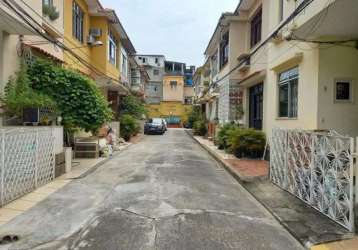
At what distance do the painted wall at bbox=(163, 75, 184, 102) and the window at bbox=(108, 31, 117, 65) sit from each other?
4357 centimetres

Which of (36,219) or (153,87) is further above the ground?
(153,87)

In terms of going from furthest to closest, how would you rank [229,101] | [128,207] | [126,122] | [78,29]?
[126,122] → [229,101] → [78,29] → [128,207]

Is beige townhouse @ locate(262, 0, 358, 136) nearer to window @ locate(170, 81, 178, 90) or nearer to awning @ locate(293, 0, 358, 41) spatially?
awning @ locate(293, 0, 358, 41)

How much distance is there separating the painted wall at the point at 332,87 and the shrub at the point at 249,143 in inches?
215

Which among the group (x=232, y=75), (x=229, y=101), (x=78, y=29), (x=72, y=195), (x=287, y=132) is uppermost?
(x=78, y=29)

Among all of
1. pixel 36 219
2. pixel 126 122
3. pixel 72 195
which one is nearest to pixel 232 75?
pixel 126 122

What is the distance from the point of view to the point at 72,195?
8.80 m

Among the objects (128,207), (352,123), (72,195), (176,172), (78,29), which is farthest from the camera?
(78,29)

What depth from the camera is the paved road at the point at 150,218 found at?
5.51 metres

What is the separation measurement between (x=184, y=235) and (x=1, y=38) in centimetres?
850

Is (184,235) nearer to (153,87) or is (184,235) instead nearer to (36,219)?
(36,219)

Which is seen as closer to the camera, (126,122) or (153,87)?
(126,122)

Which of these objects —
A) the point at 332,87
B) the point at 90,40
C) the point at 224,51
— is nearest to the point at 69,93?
the point at 332,87

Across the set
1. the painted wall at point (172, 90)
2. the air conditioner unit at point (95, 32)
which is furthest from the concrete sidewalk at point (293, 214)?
the painted wall at point (172, 90)
